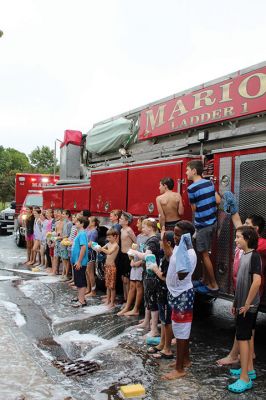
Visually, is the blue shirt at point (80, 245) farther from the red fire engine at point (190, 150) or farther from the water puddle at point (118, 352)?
the red fire engine at point (190, 150)

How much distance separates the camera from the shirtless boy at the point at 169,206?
5.79 meters

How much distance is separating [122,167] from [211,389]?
4436 mm

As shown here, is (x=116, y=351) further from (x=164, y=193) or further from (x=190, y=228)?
Answer: (x=164, y=193)

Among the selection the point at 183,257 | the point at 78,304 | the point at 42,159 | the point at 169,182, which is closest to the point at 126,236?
the point at 78,304

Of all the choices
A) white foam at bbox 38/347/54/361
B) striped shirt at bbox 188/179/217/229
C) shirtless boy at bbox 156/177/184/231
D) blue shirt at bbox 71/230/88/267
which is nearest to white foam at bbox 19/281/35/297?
blue shirt at bbox 71/230/88/267

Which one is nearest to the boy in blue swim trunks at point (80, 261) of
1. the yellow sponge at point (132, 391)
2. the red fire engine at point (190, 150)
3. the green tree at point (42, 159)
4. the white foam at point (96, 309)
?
the white foam at point (96, 309)

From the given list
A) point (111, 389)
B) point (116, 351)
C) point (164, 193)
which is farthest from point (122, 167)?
point (111, 389)

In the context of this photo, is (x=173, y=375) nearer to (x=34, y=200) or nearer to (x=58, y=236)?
(x=58, y=236)

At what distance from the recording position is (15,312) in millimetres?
6621

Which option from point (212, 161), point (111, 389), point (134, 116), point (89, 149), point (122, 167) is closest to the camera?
point (111, 389)

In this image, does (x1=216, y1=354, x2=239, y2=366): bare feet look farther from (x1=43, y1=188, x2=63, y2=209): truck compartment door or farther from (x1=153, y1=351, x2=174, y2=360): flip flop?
(x1=43, y1=188, x2=63, y2=209): truck compartment door

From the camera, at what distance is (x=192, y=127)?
666 cm

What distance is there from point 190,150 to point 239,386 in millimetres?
3778

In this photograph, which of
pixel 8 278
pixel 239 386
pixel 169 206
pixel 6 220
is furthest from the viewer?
pixel 6 220
